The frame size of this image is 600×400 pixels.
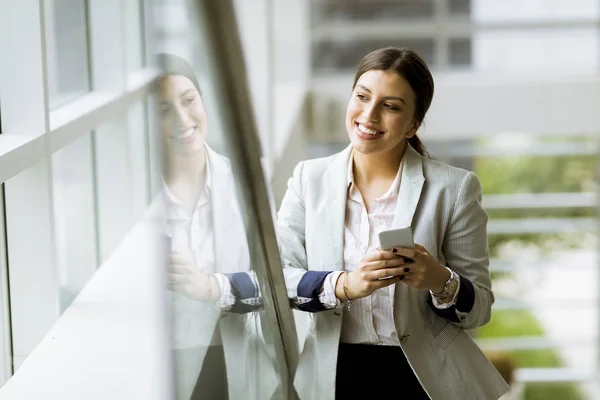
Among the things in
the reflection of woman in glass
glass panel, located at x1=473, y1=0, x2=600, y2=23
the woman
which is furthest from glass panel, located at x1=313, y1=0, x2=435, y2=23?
the reflection of woman in glass

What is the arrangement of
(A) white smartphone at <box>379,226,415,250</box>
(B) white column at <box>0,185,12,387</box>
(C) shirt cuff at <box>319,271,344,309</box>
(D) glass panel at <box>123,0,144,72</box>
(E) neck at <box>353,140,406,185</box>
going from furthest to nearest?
(D) glass panel at <box>123,0,144,72</box>, (B) white column at <box>0,185,12,387</box>, (E) neck at <box>353,140,406,185</box>, (C) shirt cuff at <box>319,271,344,309</box>, (A) white smartphone at <box>379,226,415,250</box>

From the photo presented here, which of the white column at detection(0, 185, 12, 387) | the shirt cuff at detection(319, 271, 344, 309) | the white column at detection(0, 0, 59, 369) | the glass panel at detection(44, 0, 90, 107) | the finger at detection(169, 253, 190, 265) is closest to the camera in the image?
the finger at detection(169, 253, 190, 265)

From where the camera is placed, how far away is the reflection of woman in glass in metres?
1.46

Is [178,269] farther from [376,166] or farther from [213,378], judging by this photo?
[376,166]

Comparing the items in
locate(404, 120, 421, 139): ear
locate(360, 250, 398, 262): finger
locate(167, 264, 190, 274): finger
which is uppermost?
locate(404, 120, 421, 139): ear

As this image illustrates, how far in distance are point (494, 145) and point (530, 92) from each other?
7.96 ft

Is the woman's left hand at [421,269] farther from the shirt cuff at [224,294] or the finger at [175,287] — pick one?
the finger at [175,287]

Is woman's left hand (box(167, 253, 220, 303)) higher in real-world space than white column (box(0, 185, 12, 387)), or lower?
higher

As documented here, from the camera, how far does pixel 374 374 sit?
2.42 m

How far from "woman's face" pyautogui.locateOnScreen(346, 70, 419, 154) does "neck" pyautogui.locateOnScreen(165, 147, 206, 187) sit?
79 cm

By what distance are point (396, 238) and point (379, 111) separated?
12.8 inches

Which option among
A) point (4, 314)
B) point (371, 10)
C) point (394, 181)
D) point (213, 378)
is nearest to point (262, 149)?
point (213, 378)

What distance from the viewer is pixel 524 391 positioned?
11.4 metres

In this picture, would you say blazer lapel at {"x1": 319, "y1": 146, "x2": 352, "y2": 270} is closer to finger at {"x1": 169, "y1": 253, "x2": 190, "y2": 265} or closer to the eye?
finger at {"x1": 169, "y1": 253, "x2": 190, "y2": 265}
